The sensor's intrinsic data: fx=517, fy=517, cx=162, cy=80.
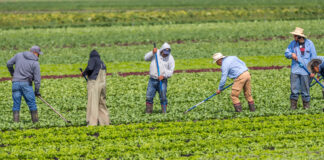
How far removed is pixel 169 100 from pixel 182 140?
6.06 metres

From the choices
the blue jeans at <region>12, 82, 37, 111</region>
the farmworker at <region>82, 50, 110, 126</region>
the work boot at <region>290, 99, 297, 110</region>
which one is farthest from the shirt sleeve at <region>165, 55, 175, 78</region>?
the blue jeans at <region>12, 82, 37, 111</region>

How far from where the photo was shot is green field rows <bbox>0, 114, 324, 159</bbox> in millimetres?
11211

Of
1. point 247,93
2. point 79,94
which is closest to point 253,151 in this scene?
point 247,93

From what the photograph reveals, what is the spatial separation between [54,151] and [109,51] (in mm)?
23629

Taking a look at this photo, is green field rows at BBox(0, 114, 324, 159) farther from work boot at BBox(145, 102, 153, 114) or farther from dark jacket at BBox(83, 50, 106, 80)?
work boot at BBox(145, 102, 153, 114)

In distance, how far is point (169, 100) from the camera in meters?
18.4

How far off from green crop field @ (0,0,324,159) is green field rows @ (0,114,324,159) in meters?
0.02

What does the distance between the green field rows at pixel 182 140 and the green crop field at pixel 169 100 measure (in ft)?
0.08

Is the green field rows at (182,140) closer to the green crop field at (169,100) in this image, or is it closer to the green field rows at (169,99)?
the green crop field at (169,100)

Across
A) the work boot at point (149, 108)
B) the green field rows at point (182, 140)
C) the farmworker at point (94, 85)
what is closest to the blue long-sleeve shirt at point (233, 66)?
the green field rows at point (182, 140)

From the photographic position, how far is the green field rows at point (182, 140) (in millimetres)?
11211

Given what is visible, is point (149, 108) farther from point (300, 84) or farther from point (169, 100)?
point (300, 84)

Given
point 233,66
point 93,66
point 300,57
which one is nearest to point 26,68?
point 93,66

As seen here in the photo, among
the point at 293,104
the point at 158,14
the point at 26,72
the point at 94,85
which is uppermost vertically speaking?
the point at 158,14
